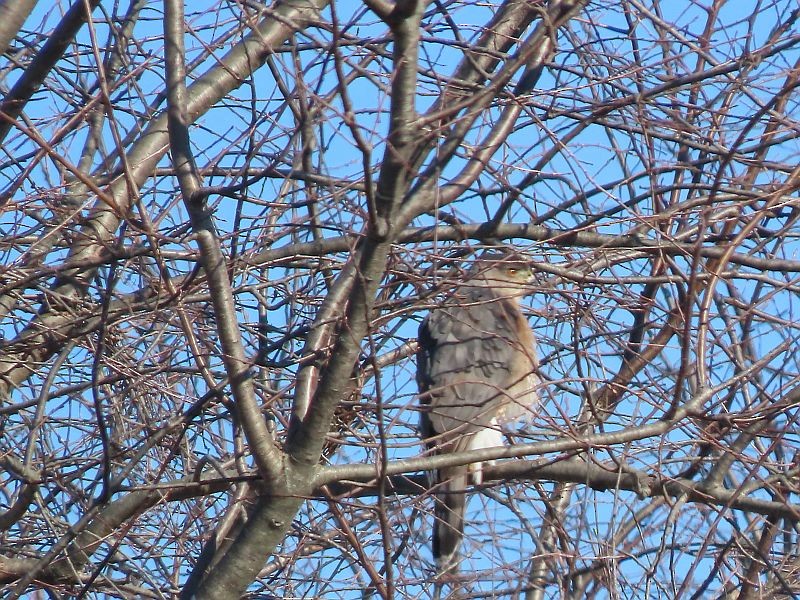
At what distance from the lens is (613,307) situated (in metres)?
4.29

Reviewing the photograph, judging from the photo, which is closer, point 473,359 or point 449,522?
point 449,522

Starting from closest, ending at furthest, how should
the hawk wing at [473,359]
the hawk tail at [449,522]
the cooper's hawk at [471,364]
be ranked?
the hawk tail at [449,522]
the cooper's hawk at [471,364]
the hawk wing at [473,359]

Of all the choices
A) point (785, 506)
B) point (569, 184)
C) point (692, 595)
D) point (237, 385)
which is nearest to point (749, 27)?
point (569, 184)

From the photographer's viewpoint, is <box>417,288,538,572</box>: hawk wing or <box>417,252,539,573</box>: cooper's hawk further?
<box>417,288,538,572</box>: hawk wing

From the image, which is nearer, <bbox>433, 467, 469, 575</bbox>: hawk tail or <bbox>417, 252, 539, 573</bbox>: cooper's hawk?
<bbox>433, 467, 469, 575</bbox>: hawk tail

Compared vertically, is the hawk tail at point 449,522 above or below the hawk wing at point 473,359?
below

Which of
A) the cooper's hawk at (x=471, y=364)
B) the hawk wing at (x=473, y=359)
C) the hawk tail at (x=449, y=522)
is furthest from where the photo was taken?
the hawk wing at (x=473, y=359)

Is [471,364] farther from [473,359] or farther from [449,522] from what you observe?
[449,522]

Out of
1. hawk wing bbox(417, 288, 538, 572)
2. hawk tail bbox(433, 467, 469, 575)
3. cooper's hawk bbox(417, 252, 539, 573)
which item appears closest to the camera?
hawk tail bbox(433, 467, 469, 575)

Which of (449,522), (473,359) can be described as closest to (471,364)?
(473,359)

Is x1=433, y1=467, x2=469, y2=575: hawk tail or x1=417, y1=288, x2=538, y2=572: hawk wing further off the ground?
x1=417, y1=288, x2=538, y2=572: hawk wing

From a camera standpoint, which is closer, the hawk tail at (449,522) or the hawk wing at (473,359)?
the hawk tail at (449,522)

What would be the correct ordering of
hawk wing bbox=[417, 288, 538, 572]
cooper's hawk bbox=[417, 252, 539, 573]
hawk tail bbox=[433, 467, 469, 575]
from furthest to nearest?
hawk wing bbox=[417, 288, 538, 572] → cooper's hawk bbox=[417, 252, 539, 573] → hawk tail bbox=[433, 467, 469, 575]

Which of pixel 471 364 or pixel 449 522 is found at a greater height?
pixel 471 364
